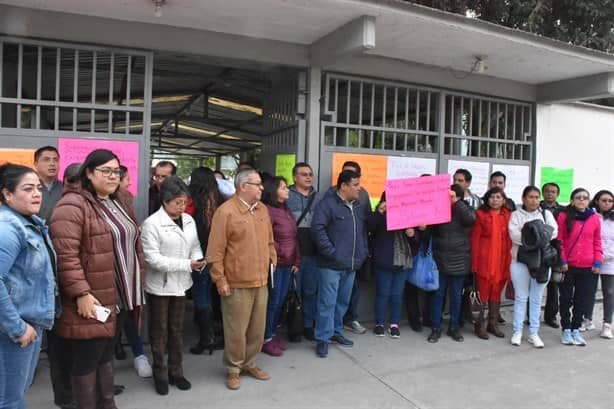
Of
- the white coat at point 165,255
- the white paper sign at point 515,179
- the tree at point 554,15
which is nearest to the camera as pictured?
the white coat at point 165,255

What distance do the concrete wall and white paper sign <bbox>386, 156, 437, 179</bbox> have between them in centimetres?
187

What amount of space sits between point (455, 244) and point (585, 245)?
1.43m

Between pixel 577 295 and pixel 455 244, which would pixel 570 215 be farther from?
pixel 455 244

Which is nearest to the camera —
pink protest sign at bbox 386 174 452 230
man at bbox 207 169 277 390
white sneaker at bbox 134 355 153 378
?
man at bbox 207 169 277 390

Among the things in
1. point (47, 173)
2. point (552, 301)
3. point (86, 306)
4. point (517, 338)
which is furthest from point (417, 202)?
point (47, 173)

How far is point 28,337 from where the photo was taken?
2.41 m

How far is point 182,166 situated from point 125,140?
31912 millimetres

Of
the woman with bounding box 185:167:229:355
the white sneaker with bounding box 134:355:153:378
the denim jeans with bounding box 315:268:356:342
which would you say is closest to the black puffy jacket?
the denim jeans with bounding box 315:268:356:342

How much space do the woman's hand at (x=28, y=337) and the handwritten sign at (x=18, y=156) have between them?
2.14 meters

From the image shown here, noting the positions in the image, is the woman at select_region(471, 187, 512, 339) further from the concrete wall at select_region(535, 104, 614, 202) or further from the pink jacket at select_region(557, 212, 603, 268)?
the concrete wall at select_region(535, 104, 614, 202)

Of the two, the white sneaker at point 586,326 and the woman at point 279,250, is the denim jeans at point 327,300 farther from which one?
the white sneaker at point 586,326

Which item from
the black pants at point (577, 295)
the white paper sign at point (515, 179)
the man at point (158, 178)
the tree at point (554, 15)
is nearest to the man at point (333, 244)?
the man at point (158, 178)

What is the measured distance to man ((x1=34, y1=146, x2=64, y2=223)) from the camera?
148 inches

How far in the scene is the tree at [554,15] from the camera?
8.49 m
